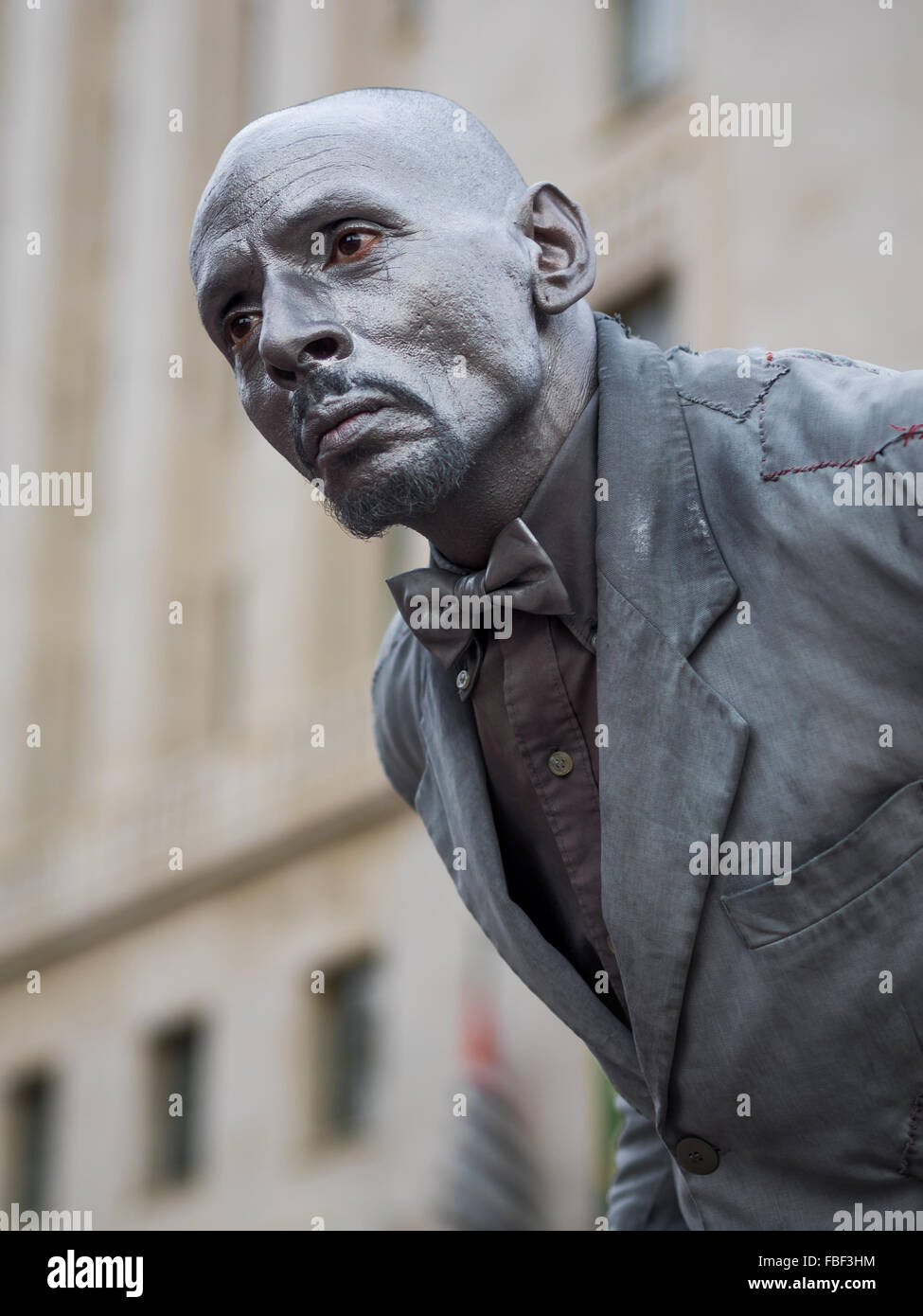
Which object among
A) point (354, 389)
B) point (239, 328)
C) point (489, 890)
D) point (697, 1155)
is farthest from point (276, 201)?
point (697, 1155)

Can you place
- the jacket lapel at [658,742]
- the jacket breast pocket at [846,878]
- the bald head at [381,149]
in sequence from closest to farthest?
the jacket breast pocket at [846,878], the jacket lapel at [658,742], the bald head at [381,149]

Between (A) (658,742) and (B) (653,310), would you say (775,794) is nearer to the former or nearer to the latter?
(A) (658,742)

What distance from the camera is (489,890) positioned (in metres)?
3.65

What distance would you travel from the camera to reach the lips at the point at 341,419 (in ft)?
11.4

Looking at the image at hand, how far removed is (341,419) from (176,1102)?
23.2 m

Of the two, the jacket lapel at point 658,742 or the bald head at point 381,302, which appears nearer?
the jacket lapel at point 658,742

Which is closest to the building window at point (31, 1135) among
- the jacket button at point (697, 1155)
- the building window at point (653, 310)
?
the building window at point (653, 310)

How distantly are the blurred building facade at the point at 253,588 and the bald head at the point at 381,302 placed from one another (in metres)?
14.9

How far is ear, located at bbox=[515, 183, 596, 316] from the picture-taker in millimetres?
3713

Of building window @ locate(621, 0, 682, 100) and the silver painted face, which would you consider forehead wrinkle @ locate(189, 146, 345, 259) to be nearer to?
the silver painted face

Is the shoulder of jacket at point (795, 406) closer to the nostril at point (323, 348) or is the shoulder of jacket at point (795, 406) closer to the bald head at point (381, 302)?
the bald head at point (381, 302)

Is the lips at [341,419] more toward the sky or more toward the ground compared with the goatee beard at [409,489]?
more toward the sky

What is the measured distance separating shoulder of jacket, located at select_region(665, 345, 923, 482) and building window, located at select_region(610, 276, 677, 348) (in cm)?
1776

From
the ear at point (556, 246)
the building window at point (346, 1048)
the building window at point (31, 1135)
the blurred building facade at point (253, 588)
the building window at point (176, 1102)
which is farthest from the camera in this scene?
the building window at point (31, 1135)
